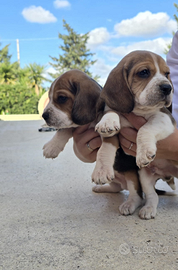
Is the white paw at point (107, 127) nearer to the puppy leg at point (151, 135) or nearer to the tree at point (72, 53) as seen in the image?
the puppy leg at point (151, 135)

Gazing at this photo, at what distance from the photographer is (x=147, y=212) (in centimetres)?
263

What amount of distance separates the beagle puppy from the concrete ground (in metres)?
0.30

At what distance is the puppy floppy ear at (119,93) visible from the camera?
2.48 meters

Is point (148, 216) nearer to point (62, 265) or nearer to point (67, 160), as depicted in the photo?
point (62, 265)

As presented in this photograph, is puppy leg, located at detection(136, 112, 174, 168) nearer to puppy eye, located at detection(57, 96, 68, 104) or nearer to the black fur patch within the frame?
the black fur patch

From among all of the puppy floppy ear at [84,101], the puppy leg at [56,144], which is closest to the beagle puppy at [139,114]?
the puppy floppy ear at [84,101]

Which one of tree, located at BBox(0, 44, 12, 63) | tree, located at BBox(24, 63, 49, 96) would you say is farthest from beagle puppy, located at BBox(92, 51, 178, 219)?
tree, located at BBox(0, 44, 12, 63)

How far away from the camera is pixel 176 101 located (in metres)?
3.47

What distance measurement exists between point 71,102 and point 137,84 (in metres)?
0.71

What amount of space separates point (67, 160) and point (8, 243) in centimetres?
373

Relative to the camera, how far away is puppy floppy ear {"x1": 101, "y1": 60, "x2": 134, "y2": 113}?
8.13 feet

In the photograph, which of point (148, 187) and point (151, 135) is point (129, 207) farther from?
point (151, 135)

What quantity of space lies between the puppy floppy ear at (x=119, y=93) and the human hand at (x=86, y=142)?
59cm

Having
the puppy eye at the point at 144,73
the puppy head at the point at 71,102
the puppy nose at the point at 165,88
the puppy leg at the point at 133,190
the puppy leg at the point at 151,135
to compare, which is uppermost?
the puppy eye at the point at 144,73
